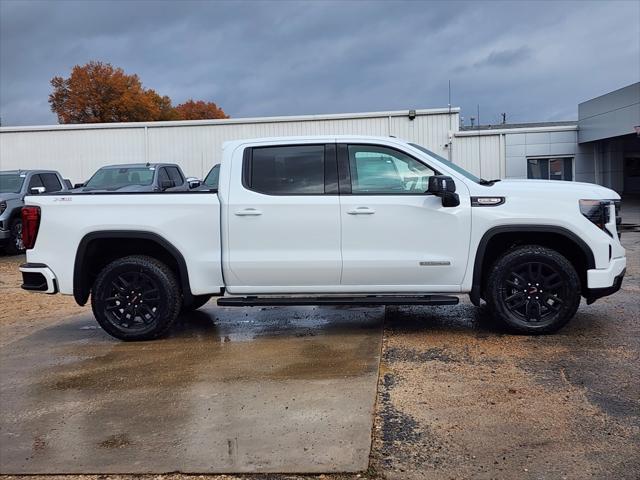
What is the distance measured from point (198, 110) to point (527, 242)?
79.2 m

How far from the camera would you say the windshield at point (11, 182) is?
1454cm

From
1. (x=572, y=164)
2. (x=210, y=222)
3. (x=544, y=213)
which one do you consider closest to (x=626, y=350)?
(x=544, y=213)

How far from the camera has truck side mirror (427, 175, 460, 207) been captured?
5.65 meters

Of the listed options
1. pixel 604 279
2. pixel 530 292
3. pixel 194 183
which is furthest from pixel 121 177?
pixel 604 279

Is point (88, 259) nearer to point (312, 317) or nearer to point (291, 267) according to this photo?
point (291, 267)

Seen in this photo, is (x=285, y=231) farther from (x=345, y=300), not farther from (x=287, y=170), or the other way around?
(x=345, y=300)

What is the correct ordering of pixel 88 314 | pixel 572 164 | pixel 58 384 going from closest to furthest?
pixel 58 384
pixel 88 314
pixel 572 164

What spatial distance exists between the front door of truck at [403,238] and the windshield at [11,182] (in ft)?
36.9

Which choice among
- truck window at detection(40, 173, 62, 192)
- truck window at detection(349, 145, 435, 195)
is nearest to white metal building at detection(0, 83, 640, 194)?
truck window at detection(40, 173, 62, 192)

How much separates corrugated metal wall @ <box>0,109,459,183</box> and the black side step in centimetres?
1841

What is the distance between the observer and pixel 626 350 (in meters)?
5.46

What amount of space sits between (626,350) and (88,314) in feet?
20.3

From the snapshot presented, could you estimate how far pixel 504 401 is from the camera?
4359mm

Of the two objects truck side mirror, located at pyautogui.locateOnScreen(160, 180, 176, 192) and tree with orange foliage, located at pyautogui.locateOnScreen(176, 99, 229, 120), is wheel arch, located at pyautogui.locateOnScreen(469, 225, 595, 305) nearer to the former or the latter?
truck side mirror, located at pyautogui.locateOnScreen(160, 180, 176, 192)
